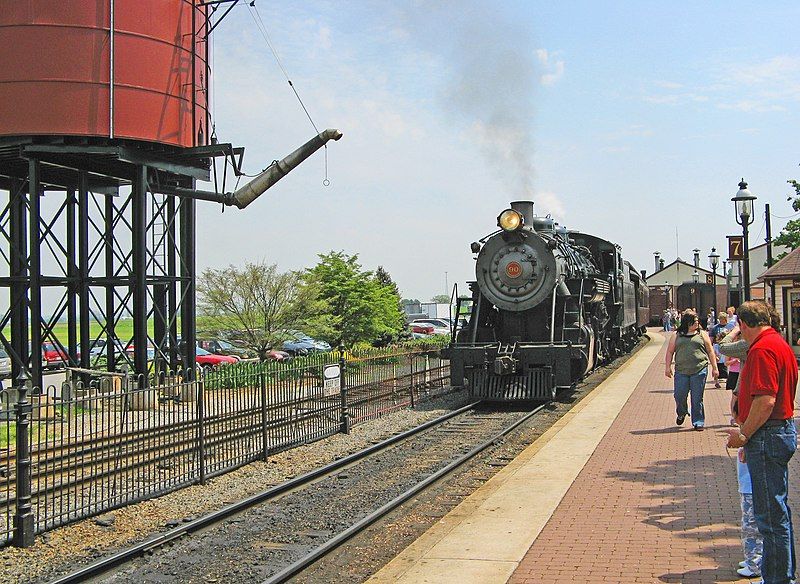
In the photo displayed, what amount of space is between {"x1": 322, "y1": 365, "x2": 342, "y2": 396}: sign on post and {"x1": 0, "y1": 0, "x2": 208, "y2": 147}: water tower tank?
24.5ft

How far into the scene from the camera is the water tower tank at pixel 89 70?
55.2 feet

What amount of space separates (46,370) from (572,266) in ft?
43.1

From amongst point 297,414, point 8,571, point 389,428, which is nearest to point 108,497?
point 8,571

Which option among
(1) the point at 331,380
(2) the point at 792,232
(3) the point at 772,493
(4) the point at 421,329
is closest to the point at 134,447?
(1) the point at 331,380

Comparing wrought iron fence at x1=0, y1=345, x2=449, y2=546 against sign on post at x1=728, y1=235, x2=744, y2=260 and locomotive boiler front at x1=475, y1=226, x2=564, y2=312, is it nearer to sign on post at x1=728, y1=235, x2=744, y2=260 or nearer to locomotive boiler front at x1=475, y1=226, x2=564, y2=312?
locomotive boiler front at x1=475, y1=226, x2=564, y2=312

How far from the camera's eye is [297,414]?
1280 cm

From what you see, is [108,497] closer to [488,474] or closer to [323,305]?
[488,474]

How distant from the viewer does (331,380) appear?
45.9ft

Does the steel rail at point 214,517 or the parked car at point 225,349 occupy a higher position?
the parked car at point 225,349

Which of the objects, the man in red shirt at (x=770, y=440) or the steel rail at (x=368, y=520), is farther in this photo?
the steel rail at (x=368, y=520)

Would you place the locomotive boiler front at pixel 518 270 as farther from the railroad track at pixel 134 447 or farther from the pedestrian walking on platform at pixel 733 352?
the railroad track at pixel 134 447

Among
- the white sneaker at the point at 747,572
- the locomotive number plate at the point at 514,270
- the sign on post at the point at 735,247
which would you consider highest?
the sign on post at the point at 735,247

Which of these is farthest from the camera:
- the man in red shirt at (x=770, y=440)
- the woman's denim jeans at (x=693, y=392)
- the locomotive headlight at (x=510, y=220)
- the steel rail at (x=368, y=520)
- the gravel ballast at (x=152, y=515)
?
the locomotive headlight at (x=510, y=220)

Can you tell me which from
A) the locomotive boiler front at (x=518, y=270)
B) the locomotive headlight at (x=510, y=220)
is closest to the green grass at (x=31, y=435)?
the locomotive boiler front at (x=518, y=270)
